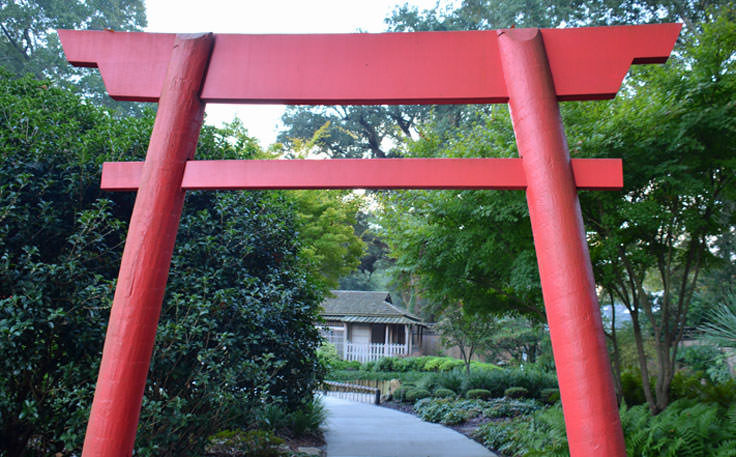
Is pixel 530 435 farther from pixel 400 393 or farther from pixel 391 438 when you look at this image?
pixel 400 393

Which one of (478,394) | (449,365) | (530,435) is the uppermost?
(449,365)

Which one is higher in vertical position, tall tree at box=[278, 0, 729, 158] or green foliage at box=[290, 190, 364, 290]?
tall tree at box=[278, 0, 729, 158]

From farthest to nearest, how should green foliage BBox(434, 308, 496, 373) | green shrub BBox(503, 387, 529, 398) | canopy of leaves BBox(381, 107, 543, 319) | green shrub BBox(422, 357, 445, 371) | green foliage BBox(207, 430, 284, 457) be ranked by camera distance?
green shrub BBox(422, 357, 445, 371), green foliage BBox(434, 308, 496, 373), green shrub BBox(503, 387, 529, 398), canopy of leaves BBox(381, 107, 543, 319), green foliage BBox(207, 430, 284, 457)

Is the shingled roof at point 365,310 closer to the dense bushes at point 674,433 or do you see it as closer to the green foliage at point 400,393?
the green foliage at point 400,393

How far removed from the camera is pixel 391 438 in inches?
331

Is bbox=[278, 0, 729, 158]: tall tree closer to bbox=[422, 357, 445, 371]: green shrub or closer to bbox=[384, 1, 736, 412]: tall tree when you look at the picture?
bbox=[384, 1, 736, 412]: tall tree

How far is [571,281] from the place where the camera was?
2.44 meters

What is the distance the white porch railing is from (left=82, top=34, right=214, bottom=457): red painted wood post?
2188 cm

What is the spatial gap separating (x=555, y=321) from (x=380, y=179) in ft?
3.93

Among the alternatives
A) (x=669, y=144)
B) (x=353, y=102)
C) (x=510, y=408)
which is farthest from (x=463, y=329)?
(x=353, y=102)

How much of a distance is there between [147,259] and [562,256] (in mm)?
2242

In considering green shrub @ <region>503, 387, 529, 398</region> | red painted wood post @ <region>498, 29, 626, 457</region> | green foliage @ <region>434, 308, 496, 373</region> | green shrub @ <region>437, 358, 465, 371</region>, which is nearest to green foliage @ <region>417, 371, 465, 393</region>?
green foliage @ <region>434, 308, 496, 373</region>

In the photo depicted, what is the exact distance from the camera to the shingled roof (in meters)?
24.3

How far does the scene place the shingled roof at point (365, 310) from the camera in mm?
24328
